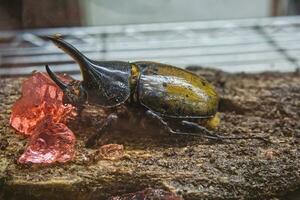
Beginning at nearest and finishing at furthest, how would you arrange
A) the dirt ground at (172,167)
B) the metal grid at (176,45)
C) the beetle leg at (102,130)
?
the dirt ground at (172,167)
the beetle leg at (102,130)
the metal grid at (176,45)

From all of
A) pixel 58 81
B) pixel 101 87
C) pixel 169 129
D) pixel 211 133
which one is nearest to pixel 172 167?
pixel 169 129

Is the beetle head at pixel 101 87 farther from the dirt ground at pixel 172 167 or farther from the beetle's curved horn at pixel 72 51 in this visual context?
the dirt ground at pixel 172 167

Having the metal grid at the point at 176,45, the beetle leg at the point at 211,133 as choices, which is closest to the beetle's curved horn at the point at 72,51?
the beetle leg at the point at 211,133

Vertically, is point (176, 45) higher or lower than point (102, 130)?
higher

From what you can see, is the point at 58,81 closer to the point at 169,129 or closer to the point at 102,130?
the point at 102,130

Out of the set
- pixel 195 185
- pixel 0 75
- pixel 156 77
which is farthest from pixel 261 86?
pixel 0 75

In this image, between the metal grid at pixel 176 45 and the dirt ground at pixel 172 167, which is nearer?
the dirt ground at pixel 172 167

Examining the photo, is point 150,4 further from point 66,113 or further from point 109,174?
point 109,174
